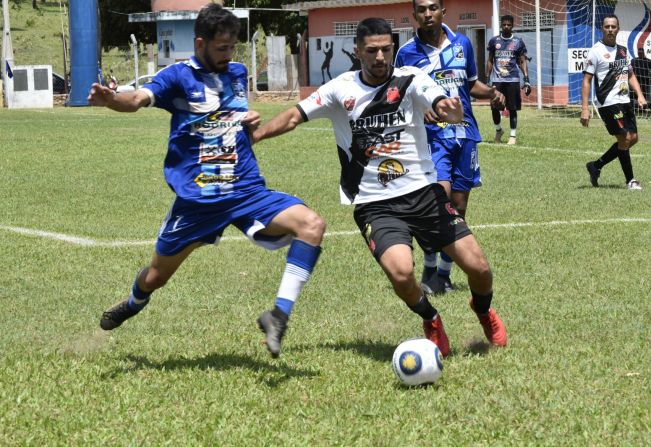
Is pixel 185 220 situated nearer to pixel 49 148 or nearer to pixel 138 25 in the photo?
pixel 49 148

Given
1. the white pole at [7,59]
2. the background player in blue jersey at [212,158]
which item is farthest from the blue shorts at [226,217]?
the white pole at [7,59]

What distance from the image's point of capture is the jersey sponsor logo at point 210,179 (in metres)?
6.43

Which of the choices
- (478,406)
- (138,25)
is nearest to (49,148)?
(478,406)

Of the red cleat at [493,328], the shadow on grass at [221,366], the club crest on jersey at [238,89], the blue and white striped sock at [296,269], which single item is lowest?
the shadow on grass at [221,366]

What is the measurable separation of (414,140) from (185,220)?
4.61ft

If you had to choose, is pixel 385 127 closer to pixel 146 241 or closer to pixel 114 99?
pixel 114 99

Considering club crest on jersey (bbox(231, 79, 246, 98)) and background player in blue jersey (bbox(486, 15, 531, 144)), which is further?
Answer: background player in blue jersey (bbox(486, 15, 531, 144))

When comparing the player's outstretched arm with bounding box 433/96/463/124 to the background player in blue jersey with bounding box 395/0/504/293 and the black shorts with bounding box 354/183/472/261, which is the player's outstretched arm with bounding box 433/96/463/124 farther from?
the background player in blue jersey with bounding box 395/0/504/293

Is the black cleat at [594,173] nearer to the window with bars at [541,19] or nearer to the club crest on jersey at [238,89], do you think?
the club crest on jersey at [238,89]

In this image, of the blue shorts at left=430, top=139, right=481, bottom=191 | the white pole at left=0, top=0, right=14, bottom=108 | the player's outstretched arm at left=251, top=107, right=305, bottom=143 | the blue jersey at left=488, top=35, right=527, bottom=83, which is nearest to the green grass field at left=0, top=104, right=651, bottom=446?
the blue shorts at left=430, top=139, right=481, bottom=191

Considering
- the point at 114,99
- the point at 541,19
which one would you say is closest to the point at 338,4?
the point at 541,19

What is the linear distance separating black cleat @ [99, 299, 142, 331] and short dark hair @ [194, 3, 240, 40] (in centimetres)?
170

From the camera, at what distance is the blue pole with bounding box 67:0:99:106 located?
46.8 metres

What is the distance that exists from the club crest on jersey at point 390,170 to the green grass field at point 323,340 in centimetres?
105
